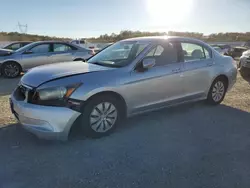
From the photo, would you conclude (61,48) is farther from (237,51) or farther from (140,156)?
(237,51)

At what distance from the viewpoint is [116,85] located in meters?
4.22

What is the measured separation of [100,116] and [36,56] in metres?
7.37

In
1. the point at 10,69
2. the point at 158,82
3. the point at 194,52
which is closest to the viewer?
the point at 158,82

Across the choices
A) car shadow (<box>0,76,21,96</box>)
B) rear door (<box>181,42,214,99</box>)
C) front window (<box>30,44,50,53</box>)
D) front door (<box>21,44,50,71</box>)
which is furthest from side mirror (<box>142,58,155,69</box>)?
front window (<box>30,44,50,53</box>)

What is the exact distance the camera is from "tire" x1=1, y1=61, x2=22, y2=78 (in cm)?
1036

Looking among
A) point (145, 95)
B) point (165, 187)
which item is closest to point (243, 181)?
point (165, 187)

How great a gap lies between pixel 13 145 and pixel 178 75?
9.94ft

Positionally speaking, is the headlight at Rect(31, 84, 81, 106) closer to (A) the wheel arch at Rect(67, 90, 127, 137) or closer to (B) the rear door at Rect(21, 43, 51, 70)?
(A) the wheel arch at Rect(67, 90, 127, 137)

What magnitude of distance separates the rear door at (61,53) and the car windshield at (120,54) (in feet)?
19.1

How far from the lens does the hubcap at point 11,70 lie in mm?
10359

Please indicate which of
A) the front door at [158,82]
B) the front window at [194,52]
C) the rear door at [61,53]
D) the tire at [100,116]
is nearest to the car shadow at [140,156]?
the tire at [100,116]

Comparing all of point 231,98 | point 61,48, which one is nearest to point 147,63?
point 231,98

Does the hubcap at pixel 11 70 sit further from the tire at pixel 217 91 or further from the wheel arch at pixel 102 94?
the tire at pixel 217 91

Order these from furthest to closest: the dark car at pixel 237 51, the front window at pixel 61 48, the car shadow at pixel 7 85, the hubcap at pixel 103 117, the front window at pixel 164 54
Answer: the dark car at pixel 237 51
the front window at pixel 61 48
the car shadow at pixel 7 85
the front window at pixel 164 54
the hubcap at pixel 103 117
